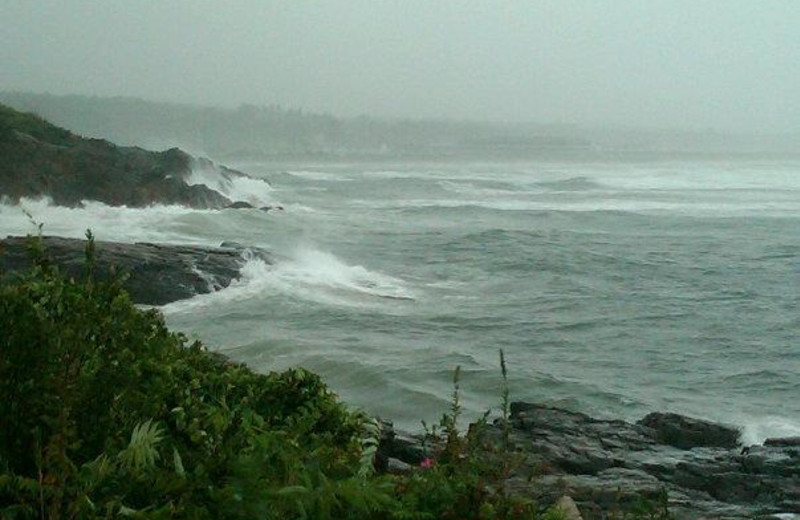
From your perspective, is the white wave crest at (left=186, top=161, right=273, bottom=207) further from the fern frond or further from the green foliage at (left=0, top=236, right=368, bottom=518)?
the fern frond

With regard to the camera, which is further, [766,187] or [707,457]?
[766,187]

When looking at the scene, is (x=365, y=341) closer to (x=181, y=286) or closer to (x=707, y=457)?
(x=181, y=286)

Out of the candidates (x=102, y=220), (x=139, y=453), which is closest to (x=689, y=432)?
(x=139, y=453)

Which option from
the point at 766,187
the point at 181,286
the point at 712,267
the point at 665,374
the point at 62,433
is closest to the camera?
the point at 62,433

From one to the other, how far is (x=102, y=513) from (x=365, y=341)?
14.7 meters

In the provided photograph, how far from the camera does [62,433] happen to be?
2.80 meters

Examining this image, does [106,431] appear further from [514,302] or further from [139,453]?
[514,302]

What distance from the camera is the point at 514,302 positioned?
21.8 metres

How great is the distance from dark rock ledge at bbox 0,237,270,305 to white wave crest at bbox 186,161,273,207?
19.8 meters

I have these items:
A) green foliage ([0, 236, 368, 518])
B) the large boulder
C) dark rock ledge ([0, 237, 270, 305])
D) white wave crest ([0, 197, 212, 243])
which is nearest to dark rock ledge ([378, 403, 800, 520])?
the large boulder

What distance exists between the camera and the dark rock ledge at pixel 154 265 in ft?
58.0

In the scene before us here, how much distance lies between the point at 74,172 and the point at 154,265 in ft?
47.1

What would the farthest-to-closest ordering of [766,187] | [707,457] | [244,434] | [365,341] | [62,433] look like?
[766,187] → [365,341] → [707,457] → [244,434] → [62,433]

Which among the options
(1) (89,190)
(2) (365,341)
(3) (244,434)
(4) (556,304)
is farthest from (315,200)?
(3) (244,434)
